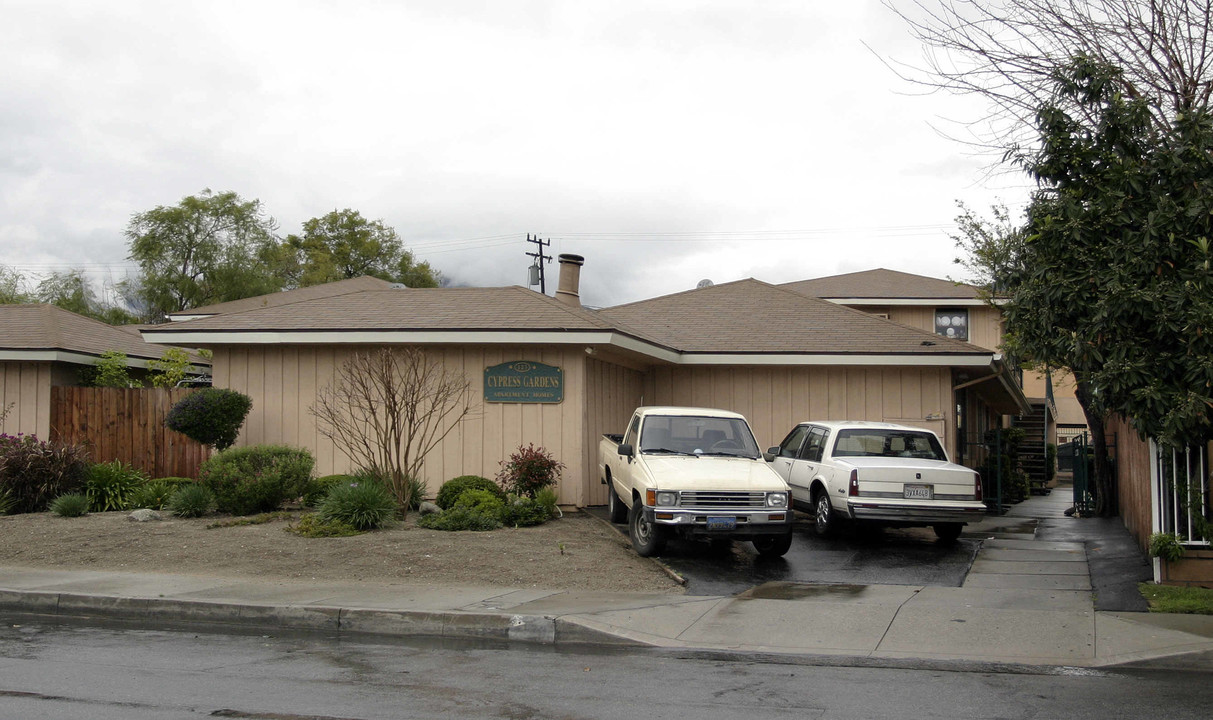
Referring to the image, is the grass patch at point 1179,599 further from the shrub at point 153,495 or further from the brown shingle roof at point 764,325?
the shrub at point 153,495

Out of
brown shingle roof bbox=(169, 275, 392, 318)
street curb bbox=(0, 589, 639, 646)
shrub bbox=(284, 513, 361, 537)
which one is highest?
brown shingle roof bbox=(169, 275, 392, 318)

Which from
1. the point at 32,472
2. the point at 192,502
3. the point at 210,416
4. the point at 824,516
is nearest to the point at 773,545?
the point at 824,516

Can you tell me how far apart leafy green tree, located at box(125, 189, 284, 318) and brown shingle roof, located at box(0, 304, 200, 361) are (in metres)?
24.5

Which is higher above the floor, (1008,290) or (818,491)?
(1008,290)

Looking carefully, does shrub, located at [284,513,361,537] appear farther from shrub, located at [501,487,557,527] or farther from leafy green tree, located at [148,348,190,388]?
leafy green tree, located at [148,348,190,388]

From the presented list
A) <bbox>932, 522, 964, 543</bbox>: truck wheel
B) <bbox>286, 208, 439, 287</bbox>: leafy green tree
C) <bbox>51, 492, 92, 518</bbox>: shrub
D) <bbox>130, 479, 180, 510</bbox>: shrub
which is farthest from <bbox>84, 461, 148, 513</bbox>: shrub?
<bbox>286, 208, 439, 287</bbox>: leafy green tree

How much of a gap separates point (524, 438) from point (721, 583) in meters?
6.15

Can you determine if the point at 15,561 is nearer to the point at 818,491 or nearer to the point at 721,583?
the point at 721,583

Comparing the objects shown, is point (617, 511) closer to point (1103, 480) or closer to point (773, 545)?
point (773, 545)

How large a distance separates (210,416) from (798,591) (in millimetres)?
10010

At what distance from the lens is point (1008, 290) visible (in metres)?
11.9

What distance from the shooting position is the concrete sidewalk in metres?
8.44

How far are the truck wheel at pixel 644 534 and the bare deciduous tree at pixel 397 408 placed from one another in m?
4.17

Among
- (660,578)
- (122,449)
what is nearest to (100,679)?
(660,578)
